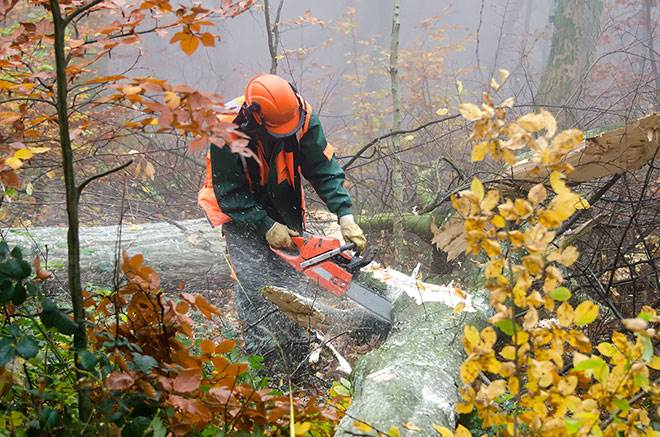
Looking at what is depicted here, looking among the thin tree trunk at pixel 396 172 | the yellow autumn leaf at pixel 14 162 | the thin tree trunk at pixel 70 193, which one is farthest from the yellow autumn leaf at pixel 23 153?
the thin tree trunk at pixel 396 172

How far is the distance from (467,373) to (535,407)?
18 centimetres

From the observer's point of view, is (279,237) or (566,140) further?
(279,237)

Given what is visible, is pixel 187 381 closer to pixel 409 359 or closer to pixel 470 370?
pixel 470 370

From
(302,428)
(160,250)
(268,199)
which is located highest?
(302,428)

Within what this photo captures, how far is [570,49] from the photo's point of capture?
9.47 m

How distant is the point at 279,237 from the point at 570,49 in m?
8.06

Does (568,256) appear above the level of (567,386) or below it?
above

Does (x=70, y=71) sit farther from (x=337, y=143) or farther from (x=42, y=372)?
(x=337, y=143)

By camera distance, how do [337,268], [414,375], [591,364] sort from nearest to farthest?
[591,364] → [414,375] → [337,268]

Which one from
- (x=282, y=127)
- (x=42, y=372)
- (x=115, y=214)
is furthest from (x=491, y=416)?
(x=115, y=214)

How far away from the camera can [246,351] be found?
12.7 feet

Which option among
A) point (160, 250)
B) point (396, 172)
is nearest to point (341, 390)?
point (160, 250)

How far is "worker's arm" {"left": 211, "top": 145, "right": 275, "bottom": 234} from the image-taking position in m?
3.69

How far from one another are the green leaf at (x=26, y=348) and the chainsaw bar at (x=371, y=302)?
7.94 ft
